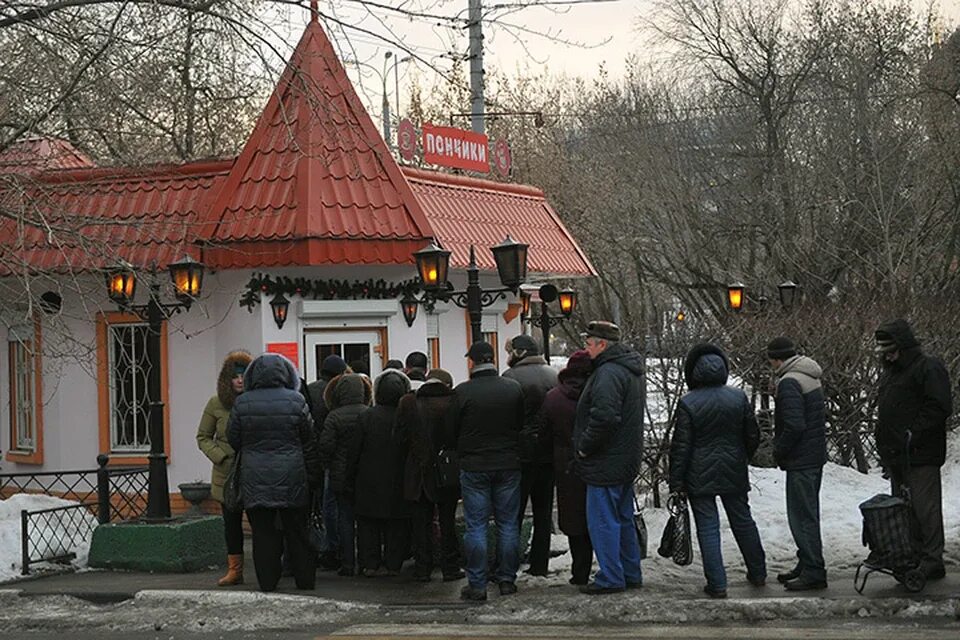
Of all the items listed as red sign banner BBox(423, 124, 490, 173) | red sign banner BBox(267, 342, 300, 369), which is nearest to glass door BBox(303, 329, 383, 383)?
Answer: red sign banner BBox(267, 342, 300, 369)

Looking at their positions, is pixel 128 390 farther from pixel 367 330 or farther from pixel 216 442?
pixel 216 442

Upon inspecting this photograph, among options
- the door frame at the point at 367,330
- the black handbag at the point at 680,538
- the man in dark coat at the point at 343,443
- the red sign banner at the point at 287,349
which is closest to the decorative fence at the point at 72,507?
the red sign banner at the point at 287,349

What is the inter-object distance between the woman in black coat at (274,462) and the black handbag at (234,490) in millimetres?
68

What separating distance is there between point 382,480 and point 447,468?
65 centimetres

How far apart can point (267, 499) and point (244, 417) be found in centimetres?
65

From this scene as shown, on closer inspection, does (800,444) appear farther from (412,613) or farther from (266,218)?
(266,218)

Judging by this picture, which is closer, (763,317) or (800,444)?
(800,444)

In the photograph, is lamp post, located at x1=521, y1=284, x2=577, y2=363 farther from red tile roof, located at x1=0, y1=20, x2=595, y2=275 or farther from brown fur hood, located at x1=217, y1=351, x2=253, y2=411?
brown fur hood, located at x1=217, y1=351, x2=253, y2=411

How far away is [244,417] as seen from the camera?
1112cm

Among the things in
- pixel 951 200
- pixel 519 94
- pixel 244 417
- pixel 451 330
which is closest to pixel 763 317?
pixel 451 330

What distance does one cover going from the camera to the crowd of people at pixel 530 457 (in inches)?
406

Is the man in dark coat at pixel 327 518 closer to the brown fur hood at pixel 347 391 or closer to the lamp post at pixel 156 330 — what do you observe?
the brown fur hood at pixel 347 391

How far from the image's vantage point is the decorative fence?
1366 cm

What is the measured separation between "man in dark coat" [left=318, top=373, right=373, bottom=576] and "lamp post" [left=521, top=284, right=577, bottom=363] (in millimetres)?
6528
